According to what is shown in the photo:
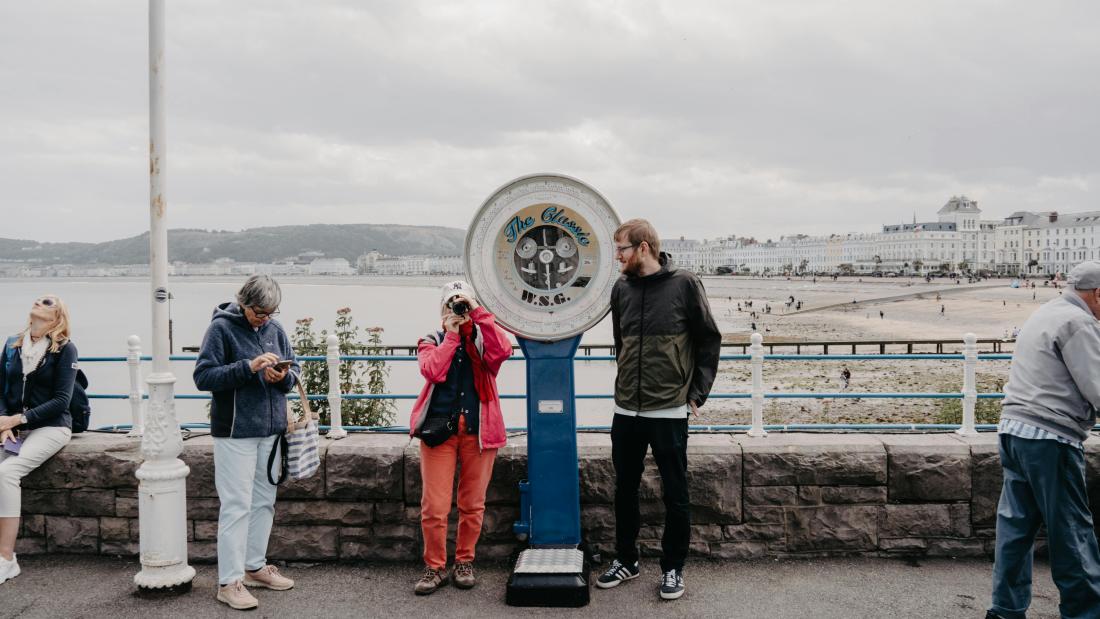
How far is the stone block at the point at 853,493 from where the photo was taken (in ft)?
12.6

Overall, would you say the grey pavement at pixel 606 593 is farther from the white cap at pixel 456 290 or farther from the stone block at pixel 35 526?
the white cap at pixel 456 290

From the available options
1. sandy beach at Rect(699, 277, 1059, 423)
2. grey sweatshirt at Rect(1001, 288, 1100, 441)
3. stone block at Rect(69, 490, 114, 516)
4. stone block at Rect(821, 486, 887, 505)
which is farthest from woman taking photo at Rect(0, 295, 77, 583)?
sandy beach at Rect(699, 277, 1059, 423)

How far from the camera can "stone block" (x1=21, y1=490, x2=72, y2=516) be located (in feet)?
13.0

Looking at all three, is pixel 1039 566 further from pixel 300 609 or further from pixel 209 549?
pixel 209 549

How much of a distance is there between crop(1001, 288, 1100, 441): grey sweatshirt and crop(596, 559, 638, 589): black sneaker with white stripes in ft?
5.43

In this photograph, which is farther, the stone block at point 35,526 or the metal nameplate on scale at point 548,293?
the stone block at point 35,526

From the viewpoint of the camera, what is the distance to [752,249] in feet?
584

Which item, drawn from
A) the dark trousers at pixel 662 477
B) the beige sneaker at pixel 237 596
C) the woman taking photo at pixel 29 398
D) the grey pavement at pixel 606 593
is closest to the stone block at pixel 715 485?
the grey pavement at pixel 606 593

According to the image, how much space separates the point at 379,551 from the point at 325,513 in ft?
1.04

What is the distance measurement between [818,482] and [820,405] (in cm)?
1449

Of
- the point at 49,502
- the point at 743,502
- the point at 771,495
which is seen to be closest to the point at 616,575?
the point at 743,502

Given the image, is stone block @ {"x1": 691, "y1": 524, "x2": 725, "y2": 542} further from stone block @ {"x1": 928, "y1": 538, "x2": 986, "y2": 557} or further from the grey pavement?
stone block @ {"x1": 928, "y1": 538, "x2": 986, "y2": 557}

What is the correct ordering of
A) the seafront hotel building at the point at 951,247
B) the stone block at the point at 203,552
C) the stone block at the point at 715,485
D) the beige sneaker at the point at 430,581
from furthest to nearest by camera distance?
the seafront hotel building at the point at 951,247, the stone block at the point at 203,552, the stone block at the point at 715,485, the beige sneaker at the point at 430,581

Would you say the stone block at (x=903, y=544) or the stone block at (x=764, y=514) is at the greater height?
the stone block at (x=764, y=514)
